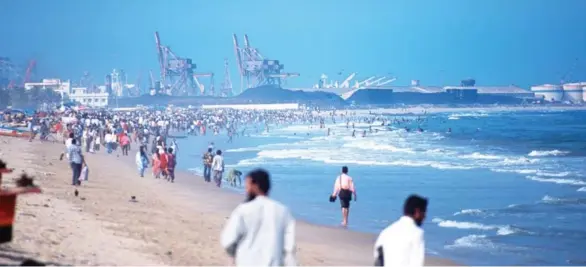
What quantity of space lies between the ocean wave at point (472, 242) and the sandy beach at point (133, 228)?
1.16m

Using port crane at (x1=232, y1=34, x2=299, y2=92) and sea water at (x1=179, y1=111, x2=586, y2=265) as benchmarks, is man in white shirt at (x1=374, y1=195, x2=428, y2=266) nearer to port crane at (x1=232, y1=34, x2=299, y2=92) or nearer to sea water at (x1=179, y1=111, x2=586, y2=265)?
sea water at (x1=179, y1=111, x2=586, y2=265)

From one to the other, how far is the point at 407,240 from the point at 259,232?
788mm

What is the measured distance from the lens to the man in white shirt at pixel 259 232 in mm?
4254

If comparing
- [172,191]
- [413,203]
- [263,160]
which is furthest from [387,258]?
[263,160]

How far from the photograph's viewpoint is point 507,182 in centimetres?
2203

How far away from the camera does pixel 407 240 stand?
14.7ft

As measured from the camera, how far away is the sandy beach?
7903 mm

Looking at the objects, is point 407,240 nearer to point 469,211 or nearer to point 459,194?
point 469,211

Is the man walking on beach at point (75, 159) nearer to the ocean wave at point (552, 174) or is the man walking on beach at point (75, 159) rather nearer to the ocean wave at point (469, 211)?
the ocean wave at point (469, 211)

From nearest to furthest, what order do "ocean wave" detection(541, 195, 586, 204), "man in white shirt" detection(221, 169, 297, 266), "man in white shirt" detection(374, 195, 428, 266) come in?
"man in white shirt" detection(221, 169, 297, 266) < "man in white shirt" detection(374, 195, 428, 266) < "ocean wave" detection(541, 195, 586, 204)

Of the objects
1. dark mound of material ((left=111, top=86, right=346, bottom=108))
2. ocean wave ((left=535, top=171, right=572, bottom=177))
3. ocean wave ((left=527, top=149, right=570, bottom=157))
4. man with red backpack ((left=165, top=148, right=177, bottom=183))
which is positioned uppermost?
dark mound of material ((left=111, top=86, right=346, bottom=108))

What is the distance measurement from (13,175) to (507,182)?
12.4 meters

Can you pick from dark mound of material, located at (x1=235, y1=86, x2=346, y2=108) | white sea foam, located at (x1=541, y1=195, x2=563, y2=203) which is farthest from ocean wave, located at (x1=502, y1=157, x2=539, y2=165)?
dark mound of material, located at (x1=235, y1=86, x2=346, y2=108)

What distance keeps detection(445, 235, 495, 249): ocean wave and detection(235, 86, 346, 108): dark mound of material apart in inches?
5312
